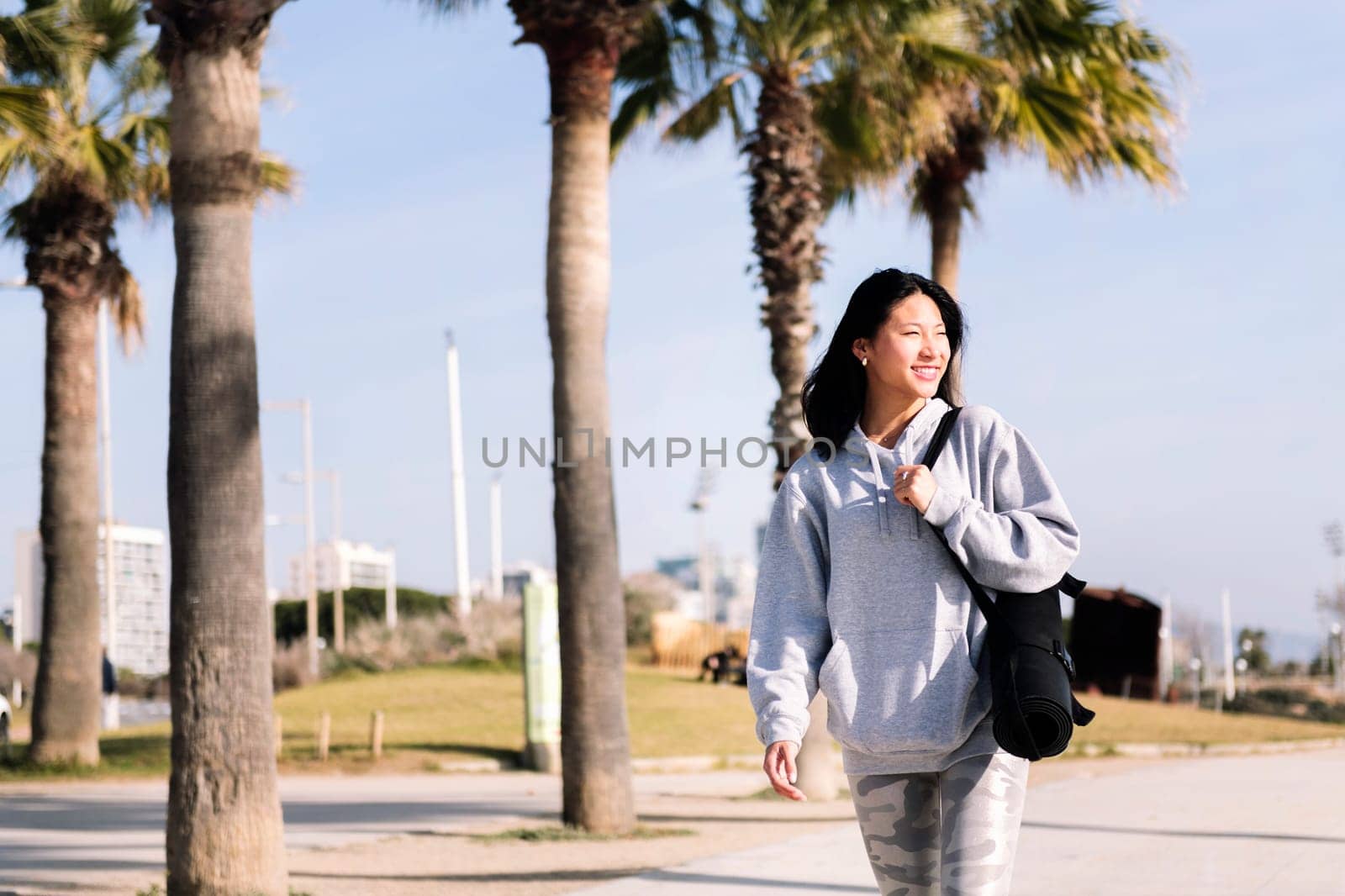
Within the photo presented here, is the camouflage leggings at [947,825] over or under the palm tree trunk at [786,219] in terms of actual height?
under

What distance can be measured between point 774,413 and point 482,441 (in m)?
3.48

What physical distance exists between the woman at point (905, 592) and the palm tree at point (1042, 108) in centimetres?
986

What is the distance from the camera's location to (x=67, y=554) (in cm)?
1816

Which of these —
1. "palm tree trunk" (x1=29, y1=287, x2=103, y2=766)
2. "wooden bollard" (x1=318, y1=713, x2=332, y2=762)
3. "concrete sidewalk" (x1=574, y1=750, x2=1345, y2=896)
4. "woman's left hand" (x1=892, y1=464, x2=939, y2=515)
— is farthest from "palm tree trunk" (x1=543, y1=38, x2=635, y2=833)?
"palm tree trunk" (x1=29, y1=287, x2=103, y2=766)

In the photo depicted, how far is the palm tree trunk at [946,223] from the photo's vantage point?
1480 cm

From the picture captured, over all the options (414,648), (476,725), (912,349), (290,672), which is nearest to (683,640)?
(414,648)

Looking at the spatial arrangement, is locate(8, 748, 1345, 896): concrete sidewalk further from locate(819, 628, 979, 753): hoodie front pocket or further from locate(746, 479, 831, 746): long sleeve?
locate(819, 628, 979, 753): hoodie front pocket

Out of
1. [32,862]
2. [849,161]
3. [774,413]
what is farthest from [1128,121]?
[32,862]

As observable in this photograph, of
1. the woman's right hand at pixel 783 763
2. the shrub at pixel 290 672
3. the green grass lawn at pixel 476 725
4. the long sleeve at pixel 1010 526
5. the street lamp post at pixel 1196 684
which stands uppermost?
the long sleeve at pixel 1010 526

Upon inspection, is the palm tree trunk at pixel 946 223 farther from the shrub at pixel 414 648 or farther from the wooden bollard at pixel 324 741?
the shrub at pixel 414 648

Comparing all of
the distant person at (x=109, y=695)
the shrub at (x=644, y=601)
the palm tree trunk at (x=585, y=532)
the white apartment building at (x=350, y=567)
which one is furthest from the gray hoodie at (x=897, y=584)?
the white apartment building at (x=350, y=567)

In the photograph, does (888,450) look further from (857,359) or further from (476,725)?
(476,725)

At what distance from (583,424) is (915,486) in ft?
25.1

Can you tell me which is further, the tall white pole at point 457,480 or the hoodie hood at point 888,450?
the tall white pole at point 457,480
